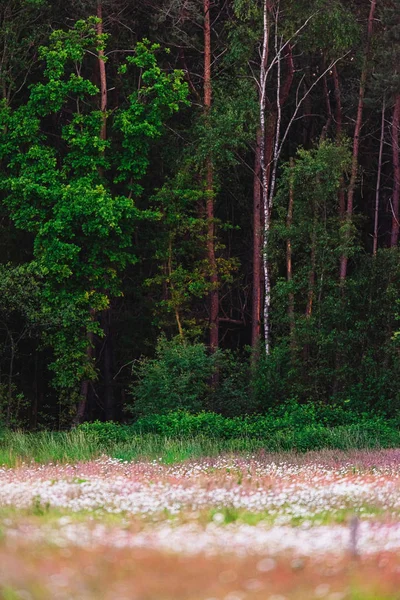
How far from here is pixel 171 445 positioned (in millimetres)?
18906

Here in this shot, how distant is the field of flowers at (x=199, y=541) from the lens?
4.83m

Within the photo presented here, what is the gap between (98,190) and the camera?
29.9 meters

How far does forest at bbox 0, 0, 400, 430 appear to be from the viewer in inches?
1113

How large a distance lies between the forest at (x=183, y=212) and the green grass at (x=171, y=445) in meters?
4.96

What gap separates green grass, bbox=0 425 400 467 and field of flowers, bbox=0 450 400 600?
7.31 metres

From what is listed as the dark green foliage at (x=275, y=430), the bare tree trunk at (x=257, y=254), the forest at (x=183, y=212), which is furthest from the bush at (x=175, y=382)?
the bare tree trunk at (x=257, y=254)

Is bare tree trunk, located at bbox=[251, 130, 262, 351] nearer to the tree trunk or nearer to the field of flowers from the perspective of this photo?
the tree trunk

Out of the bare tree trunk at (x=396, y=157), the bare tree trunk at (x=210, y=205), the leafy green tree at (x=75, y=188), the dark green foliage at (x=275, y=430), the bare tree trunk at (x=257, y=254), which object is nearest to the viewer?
the dark green foliage at (x=275, y=430)

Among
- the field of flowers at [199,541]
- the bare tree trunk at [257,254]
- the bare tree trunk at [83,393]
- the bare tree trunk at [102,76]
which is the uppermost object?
the bare tree trunk at [102,76]

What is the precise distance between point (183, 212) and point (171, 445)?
16.7 m

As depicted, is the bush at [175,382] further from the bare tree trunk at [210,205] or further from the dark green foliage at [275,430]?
the bare tree trunk at [210,205]

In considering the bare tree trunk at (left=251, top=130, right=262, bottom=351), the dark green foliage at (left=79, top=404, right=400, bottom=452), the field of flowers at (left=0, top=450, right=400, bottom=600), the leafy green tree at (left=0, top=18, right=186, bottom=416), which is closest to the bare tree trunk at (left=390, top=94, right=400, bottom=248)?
the bare tree trunk at (left=251, top=130, right=262, bottom=351)

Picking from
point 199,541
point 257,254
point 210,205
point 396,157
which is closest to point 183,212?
point 210,205

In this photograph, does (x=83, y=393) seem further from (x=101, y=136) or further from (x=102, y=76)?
(x=102, y=76)
